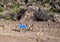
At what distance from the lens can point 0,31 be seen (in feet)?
40.6

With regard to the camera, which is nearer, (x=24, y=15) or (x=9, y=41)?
(x=9, y=41)

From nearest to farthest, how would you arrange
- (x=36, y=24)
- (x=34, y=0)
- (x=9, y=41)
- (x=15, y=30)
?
(x=9, y=41), (x=15, y=30), (x=36, y=24), (x=34, y=0)

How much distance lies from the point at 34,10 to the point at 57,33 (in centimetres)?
620

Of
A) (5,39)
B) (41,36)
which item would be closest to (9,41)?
(5,39)

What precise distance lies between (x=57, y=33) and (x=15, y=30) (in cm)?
247

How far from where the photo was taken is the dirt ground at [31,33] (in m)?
11.0

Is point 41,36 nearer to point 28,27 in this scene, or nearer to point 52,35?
point 52,35

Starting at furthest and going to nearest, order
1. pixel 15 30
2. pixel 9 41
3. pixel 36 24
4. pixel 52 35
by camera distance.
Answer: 1. pixel 36 24
2. pixel 15 30
3. pixel 52 35
4. pixel 9 41

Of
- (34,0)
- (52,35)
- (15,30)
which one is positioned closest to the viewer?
(52,35)

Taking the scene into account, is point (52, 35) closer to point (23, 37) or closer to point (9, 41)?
point (23, 37)

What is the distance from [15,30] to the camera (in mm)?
12773

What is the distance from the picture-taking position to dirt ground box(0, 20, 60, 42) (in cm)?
1099

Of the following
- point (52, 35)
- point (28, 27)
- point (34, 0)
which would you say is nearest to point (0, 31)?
point (28, 27)

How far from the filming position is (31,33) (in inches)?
473
